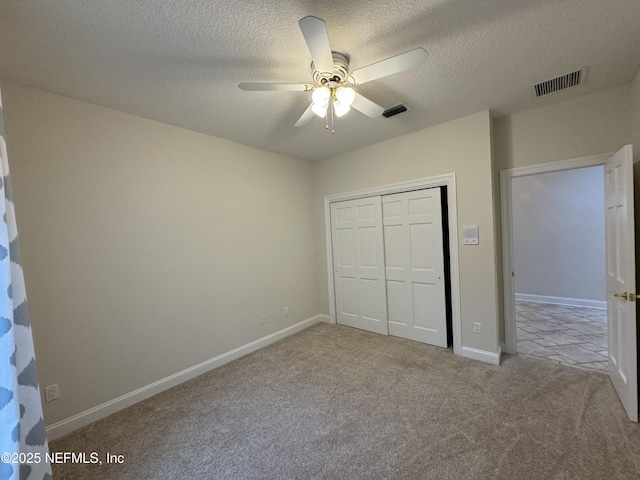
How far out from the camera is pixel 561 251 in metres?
4.72

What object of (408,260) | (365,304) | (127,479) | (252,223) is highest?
(252,223)

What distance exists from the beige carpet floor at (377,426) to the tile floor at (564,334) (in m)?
0.29

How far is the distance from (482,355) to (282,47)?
132 inches

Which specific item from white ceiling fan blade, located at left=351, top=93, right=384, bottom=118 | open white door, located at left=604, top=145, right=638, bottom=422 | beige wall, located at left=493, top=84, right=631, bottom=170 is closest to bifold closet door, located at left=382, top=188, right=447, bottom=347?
beige wall, located at left=493, top=84, right=631, bottom=170

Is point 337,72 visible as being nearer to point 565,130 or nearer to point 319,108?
point 319,108

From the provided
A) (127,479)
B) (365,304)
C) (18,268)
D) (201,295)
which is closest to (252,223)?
(201,295)

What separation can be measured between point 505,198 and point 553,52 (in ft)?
4.72

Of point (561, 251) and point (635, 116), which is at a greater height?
point (635, 116)

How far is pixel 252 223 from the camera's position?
338cm

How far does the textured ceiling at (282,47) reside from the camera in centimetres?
139

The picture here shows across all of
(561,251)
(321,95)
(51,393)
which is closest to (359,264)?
(321,95)

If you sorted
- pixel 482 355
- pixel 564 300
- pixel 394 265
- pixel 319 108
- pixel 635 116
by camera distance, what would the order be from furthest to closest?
pixel 564 300
pixel 394 265
pixel 482 355
pixel 635 116
pixel 319 108

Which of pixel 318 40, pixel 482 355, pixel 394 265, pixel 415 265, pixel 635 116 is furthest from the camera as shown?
pixel 394 265

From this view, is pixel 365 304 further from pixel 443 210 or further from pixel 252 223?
pixel 252 223
